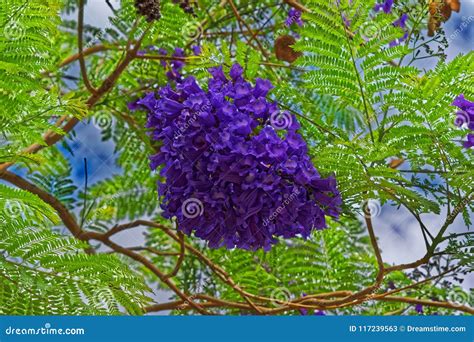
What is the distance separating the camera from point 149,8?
208cm

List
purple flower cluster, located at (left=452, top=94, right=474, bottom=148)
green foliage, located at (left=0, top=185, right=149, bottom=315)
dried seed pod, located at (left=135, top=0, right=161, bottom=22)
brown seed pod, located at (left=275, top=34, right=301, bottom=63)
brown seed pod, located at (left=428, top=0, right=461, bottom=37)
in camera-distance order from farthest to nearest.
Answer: brown seed pod, located at (left=275, top=34, right=301, bottom=63) → brown seed pod, located at (left=428, top=0, right=461, bottom=37) → dried seed pod, located at (left=135, top=0, right=161, bottom=22) → purple flower cluster, located at (left=452, top=94, right=474, bottom=148) → green foliage, located at (left=0, top=185, right=149, bottom=315)

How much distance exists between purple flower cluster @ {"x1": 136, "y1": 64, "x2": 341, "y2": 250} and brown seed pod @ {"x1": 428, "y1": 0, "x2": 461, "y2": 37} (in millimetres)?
757

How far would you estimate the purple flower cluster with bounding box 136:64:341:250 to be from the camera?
156 cm

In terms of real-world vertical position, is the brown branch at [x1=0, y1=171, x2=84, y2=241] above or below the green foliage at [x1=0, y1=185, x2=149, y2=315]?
above

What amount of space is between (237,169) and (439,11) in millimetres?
1044

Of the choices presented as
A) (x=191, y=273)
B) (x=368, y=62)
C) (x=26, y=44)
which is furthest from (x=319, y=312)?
(x=26, y=44)

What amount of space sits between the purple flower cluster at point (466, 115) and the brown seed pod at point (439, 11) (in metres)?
0.48

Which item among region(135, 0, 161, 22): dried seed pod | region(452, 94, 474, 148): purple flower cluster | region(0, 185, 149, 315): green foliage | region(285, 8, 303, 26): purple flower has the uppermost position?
region(285, 8, 303, 26): purple flower

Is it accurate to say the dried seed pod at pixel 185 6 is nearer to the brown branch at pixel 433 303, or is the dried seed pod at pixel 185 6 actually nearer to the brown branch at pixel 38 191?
the brown branch at pixel 38 191

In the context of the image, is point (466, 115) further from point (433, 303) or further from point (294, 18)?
point (294, 18)

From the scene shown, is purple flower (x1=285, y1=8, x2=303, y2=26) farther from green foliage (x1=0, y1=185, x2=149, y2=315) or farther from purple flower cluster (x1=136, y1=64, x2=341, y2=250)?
green foliage (x1=0, y1=185, x2=149, y2=315)

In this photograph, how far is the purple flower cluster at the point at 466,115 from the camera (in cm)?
173

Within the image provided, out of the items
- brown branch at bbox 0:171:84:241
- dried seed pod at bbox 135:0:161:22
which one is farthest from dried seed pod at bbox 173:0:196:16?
brown branch at bbox 0:171:84:241

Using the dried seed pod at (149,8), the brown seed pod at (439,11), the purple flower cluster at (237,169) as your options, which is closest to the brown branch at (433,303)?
the purple flower cluster at (237,169)
